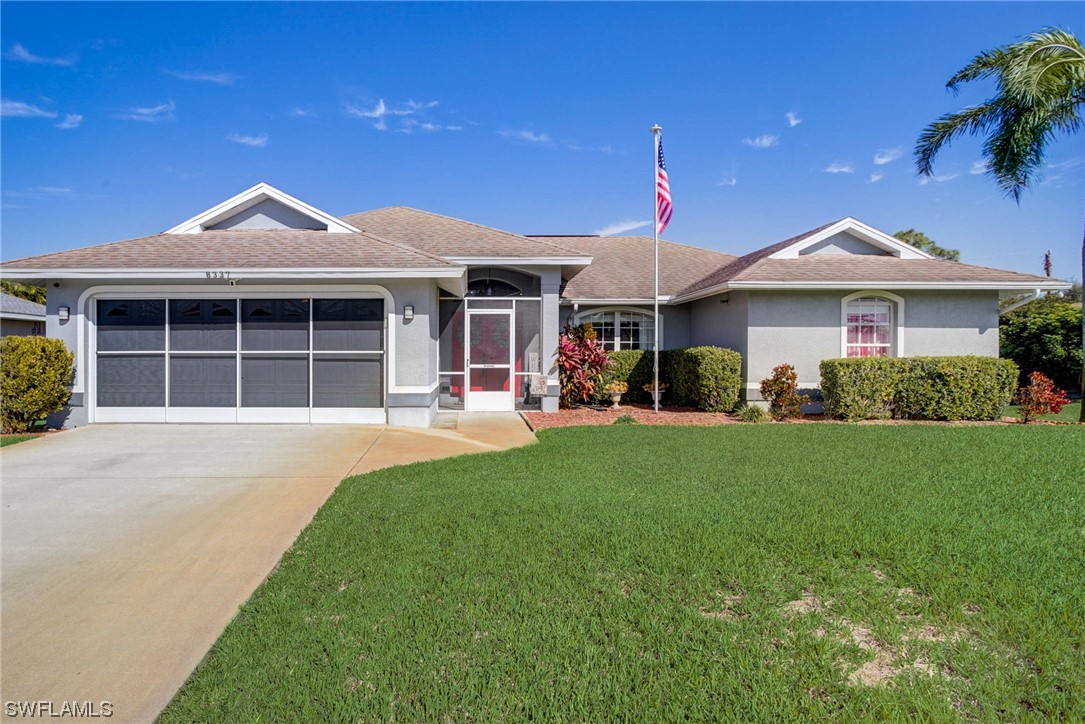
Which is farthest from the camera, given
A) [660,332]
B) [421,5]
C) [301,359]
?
[660,332]

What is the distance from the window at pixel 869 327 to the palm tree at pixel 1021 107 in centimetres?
402

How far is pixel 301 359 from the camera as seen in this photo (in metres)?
11.5

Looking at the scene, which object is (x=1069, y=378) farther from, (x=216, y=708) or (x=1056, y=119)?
(x=216, y=708)

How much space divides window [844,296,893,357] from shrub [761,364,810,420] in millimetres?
2277

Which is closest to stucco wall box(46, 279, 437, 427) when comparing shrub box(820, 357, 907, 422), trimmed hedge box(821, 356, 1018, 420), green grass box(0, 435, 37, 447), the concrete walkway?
green grass box(0, 435, 37, 447)

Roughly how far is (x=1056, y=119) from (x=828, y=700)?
1700 cm

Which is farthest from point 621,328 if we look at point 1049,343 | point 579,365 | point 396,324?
point 1049,343

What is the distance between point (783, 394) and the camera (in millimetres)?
13391

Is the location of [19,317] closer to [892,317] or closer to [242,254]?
[242,254]

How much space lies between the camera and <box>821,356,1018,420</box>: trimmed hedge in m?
12.9

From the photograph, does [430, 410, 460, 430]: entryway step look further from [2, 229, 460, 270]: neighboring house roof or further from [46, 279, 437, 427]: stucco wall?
[2, 229, 460, 270]: neighboring house roof

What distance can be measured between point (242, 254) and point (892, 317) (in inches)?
636

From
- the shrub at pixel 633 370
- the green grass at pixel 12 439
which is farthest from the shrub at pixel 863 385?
the green grass at pixel 12 439

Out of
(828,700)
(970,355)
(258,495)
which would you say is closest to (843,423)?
(970,355)
